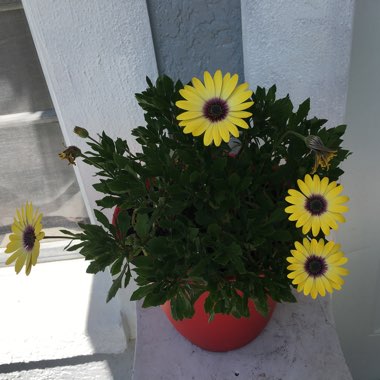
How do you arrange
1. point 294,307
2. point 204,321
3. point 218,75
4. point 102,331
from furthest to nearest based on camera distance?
point 102,331 < point 294,307 < point 204,321 < point 218,75

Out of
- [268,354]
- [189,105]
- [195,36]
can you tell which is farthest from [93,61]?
[268,354]

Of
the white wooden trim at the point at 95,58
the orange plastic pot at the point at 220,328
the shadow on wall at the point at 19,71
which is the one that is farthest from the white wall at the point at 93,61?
the orange plastic pot at the point at 220,328

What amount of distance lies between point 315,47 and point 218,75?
0.30 meters

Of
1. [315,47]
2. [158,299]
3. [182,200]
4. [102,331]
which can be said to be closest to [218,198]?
[182,200]

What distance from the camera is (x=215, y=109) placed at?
64 centimetres

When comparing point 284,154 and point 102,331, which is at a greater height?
point 284,154

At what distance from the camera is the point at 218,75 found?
2.11ft

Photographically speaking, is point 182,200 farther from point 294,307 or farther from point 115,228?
point 294,307

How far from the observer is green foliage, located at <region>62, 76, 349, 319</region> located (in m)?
0.66

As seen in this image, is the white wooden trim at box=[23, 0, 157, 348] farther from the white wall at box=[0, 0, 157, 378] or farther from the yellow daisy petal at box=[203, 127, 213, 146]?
the yellow daisy petal at box=[203, 127, 213, 146]

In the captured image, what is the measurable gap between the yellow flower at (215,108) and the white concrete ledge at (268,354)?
0.46 m

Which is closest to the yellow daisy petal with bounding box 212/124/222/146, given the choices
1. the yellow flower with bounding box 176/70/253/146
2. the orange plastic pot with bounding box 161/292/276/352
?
the yellow flower with bounding box 176/70/253/146

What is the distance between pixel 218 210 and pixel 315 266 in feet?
0.53

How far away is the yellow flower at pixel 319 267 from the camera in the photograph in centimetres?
65
